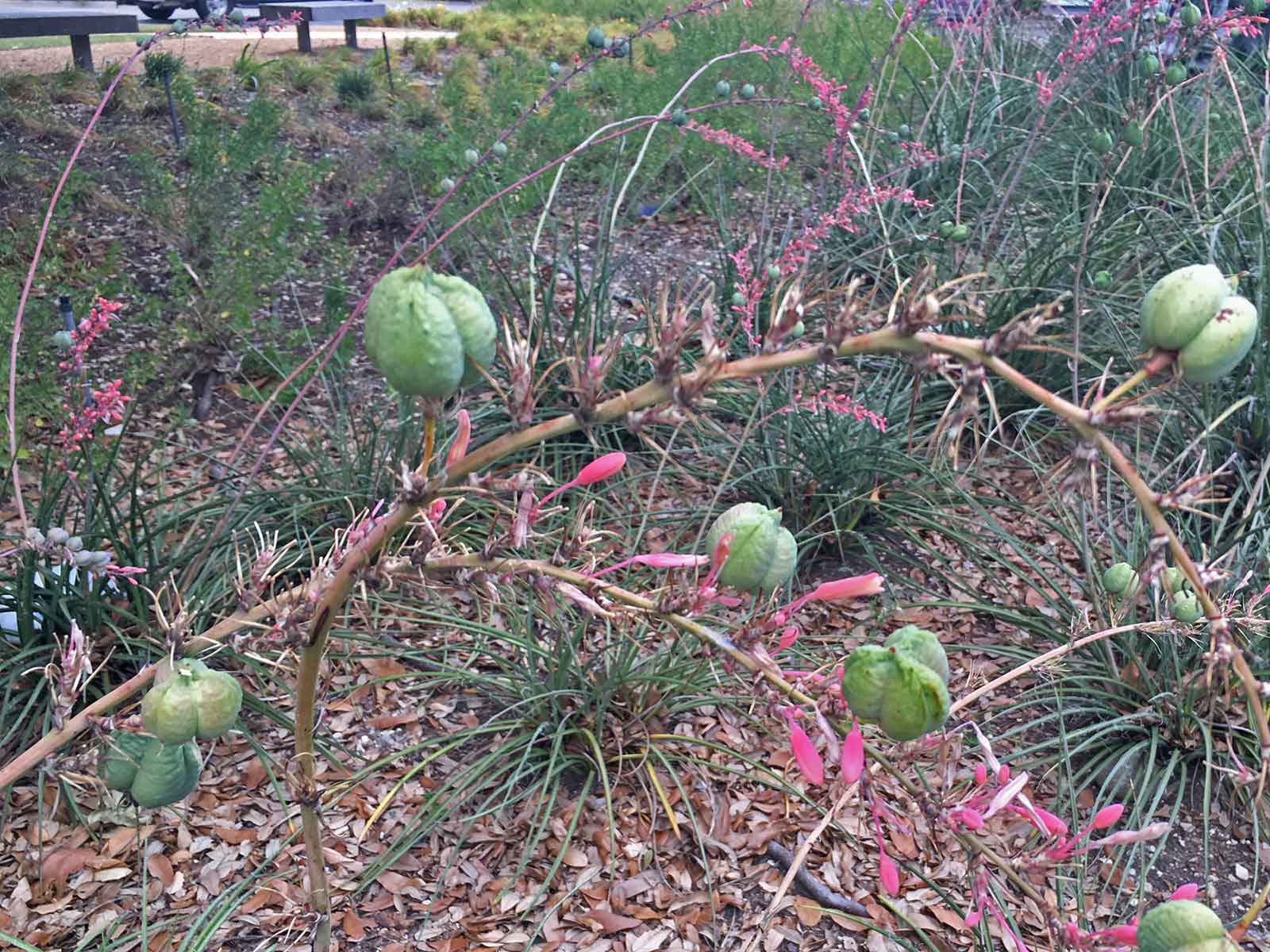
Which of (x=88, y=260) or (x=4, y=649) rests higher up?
(x=88, y=260)

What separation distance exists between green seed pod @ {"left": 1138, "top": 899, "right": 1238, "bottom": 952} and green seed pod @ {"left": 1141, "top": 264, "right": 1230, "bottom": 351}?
1.31 feet

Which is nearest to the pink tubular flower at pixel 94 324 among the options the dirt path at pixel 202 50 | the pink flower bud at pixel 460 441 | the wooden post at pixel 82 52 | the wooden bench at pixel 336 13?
the pink flower bud at pixel 460 441

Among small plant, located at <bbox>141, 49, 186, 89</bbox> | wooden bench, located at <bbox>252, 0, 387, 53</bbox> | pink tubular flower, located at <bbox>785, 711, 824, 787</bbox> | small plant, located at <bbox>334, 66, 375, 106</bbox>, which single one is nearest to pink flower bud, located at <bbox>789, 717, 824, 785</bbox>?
pink tubular flower, located at <bbox>785, 711, 824, 787</bbox>

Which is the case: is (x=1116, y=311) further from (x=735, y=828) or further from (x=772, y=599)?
(x=772, y=599)

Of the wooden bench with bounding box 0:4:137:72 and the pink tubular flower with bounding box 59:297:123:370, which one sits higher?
the wooden bench with bounding box 0:4:137:72

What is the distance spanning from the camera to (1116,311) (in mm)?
3691

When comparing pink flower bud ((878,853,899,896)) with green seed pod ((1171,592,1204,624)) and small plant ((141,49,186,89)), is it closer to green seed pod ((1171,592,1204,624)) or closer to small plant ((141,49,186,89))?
green seed pod ((1171,592,1204,624))

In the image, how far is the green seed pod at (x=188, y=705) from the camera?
3.02ft

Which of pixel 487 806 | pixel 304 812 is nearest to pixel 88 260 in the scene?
pixel 487 806

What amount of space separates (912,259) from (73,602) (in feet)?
10.4

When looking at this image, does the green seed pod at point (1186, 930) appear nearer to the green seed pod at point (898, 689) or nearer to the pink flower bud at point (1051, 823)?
the pink flower bud at point (1051, 823)

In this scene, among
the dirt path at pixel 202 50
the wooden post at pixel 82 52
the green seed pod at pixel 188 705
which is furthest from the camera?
the dirt path at pixel 202 50

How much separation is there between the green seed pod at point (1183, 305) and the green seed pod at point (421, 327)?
1.52ft

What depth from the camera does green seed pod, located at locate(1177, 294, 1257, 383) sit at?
71 centimetres
